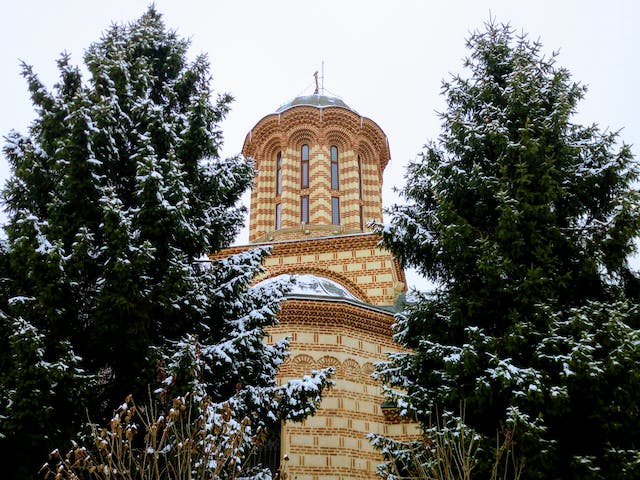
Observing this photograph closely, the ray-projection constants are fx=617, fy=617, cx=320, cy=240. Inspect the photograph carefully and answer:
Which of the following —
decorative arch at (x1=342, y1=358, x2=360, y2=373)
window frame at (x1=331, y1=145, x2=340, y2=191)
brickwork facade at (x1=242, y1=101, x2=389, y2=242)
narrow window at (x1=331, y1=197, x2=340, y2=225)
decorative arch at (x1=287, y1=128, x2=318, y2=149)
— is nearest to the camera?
decorative arch at (x1=342, y1=358, x2=360, y2=373)

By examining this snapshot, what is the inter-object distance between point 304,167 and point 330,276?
422 centimetres

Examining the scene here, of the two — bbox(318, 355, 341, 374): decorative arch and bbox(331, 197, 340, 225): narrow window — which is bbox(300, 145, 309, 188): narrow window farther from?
bbox(318, 355, 341, 374): decorative arch

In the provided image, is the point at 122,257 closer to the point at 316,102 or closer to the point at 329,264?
the point at 329,264

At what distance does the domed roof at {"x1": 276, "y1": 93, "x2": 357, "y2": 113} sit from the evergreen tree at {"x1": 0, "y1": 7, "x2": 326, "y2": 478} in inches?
420

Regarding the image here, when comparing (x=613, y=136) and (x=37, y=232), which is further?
(x=613, y=136)

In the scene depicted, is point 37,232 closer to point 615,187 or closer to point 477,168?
point 477,168

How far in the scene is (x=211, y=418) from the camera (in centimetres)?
→ 485

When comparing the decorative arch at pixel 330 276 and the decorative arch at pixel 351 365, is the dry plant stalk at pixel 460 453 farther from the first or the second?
the decorative arch at pixel 330 276

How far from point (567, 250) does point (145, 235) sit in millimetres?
4268

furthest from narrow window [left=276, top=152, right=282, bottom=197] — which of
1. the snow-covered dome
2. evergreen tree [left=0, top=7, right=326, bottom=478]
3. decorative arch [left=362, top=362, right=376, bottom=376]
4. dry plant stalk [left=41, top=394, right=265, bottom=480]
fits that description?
dry plant stalk [left=41, top=394, right=265, bottom=480]

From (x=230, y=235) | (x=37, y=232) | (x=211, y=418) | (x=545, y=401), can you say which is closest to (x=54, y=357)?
(x=37, y=232)

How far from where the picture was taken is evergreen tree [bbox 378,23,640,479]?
17.5 feet

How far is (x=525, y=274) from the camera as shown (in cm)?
606

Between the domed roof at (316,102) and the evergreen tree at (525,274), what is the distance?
410 inches
